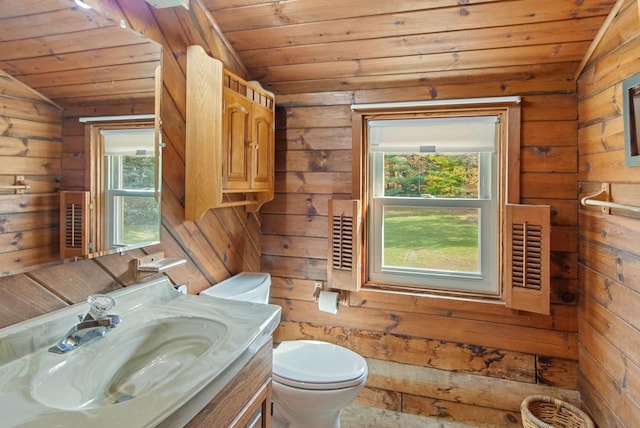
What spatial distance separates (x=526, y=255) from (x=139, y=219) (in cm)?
180

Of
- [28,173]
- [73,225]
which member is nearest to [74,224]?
[73,225]

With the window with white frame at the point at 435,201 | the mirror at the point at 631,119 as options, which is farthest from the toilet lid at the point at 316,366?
the mirror at the point at 631,119

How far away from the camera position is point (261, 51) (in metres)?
1.97

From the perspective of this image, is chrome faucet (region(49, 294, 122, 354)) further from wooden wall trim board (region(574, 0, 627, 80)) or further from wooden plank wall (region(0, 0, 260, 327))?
wooden wall trim board (region(574, 0, 627, 80))

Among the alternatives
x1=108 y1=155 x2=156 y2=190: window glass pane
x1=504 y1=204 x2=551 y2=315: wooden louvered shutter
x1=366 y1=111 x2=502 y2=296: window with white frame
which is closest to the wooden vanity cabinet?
x1=108 y1=155 x2=156 y2=190: window glass pane

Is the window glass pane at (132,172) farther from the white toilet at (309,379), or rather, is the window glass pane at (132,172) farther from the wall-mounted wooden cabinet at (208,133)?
the white toilet at (309,379)

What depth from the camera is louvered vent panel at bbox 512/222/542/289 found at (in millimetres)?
1791

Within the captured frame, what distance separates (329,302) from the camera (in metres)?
2.10

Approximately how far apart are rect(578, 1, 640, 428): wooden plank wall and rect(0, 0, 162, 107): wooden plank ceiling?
1877mm

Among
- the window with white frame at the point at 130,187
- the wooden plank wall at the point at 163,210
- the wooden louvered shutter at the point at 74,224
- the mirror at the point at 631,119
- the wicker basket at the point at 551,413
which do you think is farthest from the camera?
the wicker basket at the point at 551,413

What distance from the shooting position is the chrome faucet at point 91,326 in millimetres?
916

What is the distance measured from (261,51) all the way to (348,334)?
173 centimetres

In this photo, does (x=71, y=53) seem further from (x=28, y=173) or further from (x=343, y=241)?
(x=343, y=241)

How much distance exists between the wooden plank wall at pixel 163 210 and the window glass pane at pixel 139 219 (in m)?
0.05
